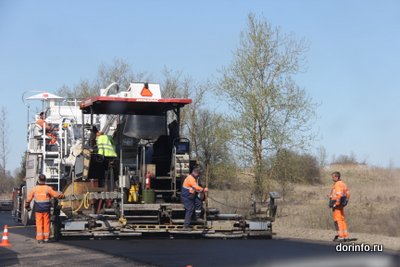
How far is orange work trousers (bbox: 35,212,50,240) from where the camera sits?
47.9 feet

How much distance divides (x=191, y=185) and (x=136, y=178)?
143 cm

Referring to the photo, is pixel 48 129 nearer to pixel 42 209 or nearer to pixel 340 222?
pixel 42 209

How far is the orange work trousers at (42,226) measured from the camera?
14609 mm

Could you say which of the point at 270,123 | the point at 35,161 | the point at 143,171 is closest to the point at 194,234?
the point at 143,171

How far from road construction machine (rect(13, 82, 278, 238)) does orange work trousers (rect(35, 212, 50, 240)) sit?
24cm

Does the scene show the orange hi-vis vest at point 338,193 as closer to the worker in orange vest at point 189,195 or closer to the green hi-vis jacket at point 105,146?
the worker in orange vest at point 189,195

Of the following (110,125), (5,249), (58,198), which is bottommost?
(5,249)

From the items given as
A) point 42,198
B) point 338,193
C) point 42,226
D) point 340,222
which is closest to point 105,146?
point 42,198

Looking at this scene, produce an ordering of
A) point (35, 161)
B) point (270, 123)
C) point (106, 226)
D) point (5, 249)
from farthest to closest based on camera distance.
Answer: point (270, 123) < point (35, 161) < point (106, 226) < point (5, 249)

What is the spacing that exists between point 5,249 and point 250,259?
563 centimetres

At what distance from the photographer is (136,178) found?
15.1 meters

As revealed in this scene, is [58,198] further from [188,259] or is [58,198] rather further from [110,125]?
[188,259]

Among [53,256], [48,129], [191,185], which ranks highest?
[48,129]

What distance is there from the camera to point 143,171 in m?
14.9
